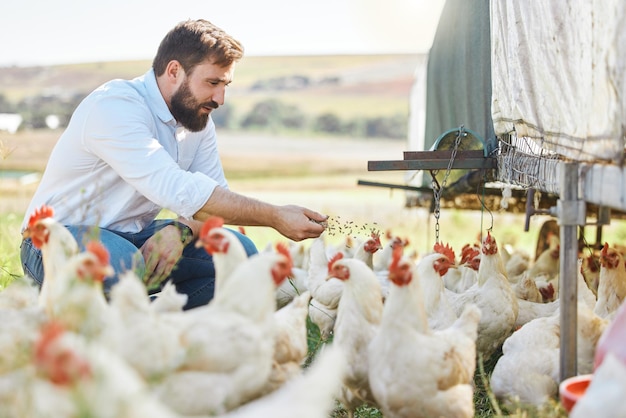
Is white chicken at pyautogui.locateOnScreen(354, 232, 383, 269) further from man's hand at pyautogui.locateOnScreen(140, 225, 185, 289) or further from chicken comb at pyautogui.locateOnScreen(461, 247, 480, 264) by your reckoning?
man's hand at pyautogui.locateOnScreen(140, 225, 185, 289)

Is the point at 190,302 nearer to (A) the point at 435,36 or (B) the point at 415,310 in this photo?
(B) the point at 415,310

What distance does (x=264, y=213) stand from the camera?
4074 millimetres

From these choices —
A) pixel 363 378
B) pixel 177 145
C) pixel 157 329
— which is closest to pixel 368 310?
pixel 363 378

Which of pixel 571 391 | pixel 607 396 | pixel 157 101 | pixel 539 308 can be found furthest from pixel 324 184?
pixel 607 396

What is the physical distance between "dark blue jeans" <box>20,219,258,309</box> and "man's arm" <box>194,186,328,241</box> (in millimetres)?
459

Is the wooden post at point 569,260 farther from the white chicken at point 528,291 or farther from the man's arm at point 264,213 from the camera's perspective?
the white chicken at point 528,291

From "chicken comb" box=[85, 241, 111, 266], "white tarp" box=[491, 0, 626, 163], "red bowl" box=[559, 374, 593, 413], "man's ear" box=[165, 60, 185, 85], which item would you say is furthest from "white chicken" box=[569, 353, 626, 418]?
"man's ear" box=[165, 60, 185, 85]

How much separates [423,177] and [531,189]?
370 cm

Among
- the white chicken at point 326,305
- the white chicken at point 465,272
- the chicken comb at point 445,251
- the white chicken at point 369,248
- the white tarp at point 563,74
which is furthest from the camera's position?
the white chicken at point 465,272

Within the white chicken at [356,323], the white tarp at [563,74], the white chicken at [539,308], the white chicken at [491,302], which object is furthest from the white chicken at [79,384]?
the white chicken at [539,308]

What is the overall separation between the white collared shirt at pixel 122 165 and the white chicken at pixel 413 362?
1181 millimetres

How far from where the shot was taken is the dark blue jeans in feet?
13.2

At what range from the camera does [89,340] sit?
2373mm

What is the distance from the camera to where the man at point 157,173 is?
4.00 m
